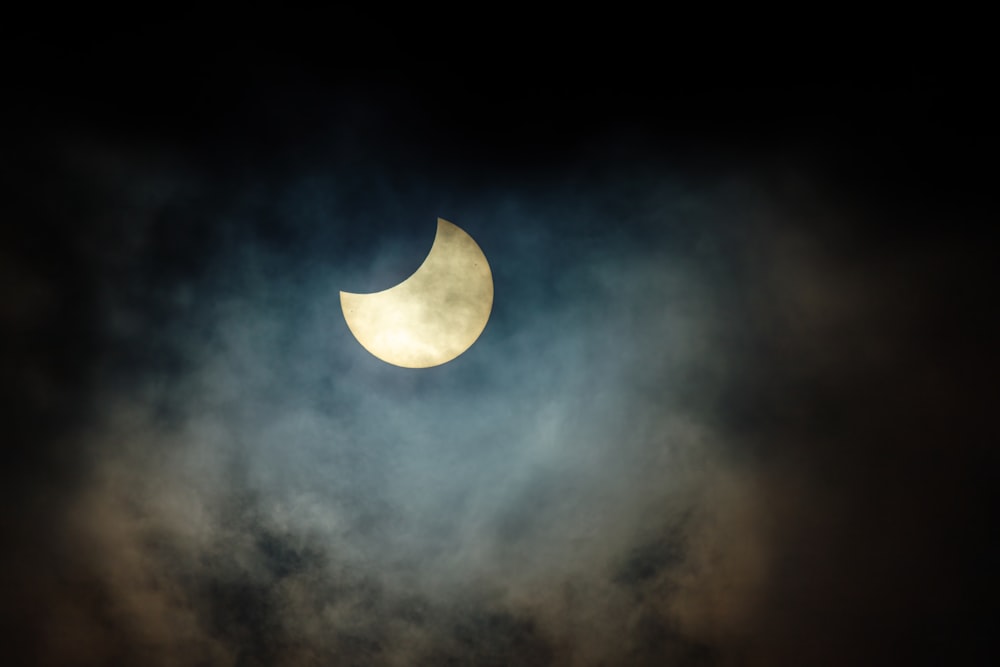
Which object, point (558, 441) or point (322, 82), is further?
point (558, 441)

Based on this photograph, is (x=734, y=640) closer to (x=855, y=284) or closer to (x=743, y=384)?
(x=743, y=384)

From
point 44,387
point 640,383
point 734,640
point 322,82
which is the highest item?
point 322,82

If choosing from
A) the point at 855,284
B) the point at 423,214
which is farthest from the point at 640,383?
the point at 423,214

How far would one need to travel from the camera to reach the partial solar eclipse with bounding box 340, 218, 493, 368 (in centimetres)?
366

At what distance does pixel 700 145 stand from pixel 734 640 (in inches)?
123

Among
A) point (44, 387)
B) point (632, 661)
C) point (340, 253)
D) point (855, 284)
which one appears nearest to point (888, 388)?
point (855, 284)

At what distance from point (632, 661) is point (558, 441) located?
1527mm

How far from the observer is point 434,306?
3.66 meters

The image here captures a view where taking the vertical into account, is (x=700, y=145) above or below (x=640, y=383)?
above

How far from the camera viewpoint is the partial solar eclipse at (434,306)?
3.66m

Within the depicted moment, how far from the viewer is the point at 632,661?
12.9 ft

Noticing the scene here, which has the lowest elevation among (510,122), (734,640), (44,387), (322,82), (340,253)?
(734,640)

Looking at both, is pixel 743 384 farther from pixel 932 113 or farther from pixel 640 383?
pixel 932 113

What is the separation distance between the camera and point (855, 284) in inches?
145
